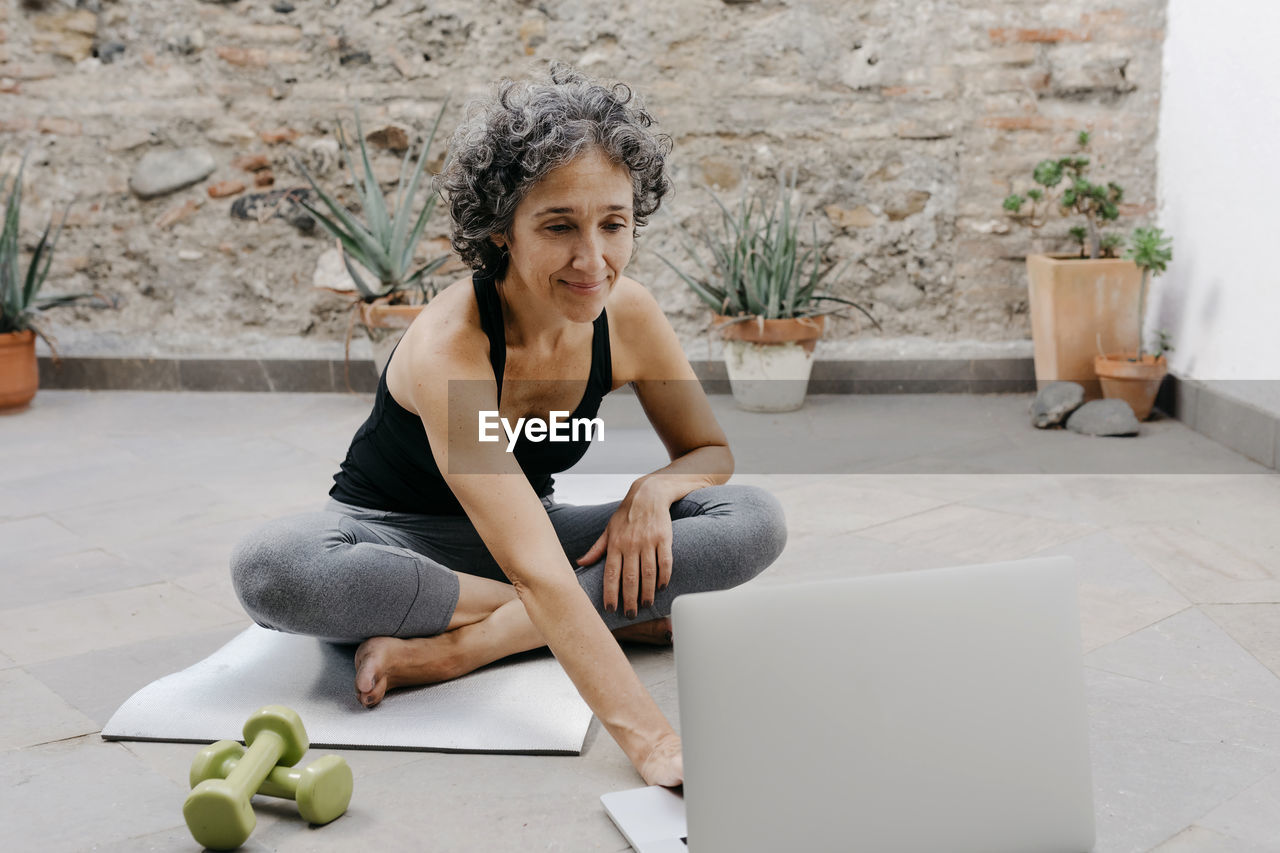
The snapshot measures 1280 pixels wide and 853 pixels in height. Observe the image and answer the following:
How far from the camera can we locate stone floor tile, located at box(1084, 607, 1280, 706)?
1.79m

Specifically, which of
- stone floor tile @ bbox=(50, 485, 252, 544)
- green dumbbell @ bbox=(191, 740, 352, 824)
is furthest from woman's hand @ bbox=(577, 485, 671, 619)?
stone floor tile @ bbox=(50, 485, 252, 544)

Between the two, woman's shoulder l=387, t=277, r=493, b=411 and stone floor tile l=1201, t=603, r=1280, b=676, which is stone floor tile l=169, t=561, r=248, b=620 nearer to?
woman's shoulder l=387, t=277, r=493, b=411

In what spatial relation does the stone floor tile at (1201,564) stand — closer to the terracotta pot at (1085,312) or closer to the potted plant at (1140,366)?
the potted plant at (1140,366)

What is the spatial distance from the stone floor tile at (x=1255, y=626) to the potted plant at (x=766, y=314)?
2.20m

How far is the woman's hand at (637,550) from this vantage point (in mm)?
1803

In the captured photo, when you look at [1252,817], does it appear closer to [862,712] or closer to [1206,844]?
[1206,844]

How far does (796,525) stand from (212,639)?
135cm

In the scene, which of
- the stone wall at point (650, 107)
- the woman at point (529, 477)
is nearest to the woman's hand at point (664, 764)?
the woman at point (529, 477)

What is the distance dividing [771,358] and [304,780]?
10.0 ft

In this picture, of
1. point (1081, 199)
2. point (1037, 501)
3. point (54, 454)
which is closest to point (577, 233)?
point (1037, 501)

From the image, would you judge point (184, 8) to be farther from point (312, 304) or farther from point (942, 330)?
point (942, 330)

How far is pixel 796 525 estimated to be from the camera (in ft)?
9.12

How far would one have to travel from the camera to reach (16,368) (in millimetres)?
4344

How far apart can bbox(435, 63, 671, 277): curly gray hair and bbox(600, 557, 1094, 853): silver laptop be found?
27.4 inches
